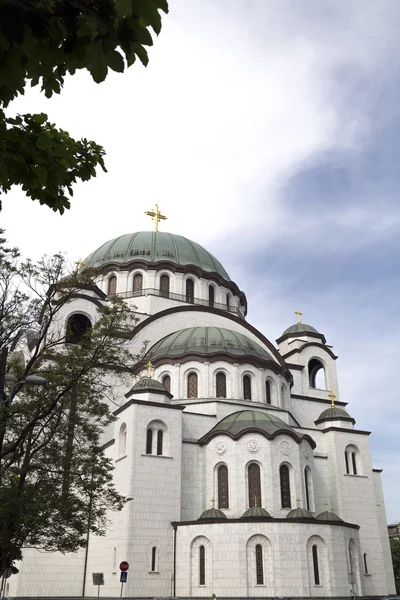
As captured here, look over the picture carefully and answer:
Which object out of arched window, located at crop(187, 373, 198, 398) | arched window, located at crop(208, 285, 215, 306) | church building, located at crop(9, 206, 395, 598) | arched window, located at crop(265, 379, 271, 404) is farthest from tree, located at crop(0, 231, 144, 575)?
arched window, located at crop(208, 285, 215, 306)

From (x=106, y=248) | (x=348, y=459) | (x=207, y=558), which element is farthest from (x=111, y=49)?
(x=106, y=248)

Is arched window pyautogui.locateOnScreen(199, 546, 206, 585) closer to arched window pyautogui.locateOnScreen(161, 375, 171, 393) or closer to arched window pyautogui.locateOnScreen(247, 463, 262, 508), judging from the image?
arched window pyautogui.locateOnScreen(247, 463, 262, 508)

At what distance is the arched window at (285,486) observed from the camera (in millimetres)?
22781

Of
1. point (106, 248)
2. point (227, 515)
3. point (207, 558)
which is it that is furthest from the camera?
point (106, 248)

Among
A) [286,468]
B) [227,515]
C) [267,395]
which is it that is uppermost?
[267,395]

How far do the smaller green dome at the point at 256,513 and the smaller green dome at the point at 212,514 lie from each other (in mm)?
911

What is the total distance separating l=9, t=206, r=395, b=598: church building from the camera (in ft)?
68.2

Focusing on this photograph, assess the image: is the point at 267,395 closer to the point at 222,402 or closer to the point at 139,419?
the point at 222,402

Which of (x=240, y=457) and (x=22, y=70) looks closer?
(x=22, y=70)

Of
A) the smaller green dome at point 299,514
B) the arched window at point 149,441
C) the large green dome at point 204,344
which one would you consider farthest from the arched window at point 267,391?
the arched window at point 149,441

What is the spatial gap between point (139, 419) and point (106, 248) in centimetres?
1716

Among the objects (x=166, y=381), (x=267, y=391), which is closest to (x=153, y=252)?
(x=166, y=381)

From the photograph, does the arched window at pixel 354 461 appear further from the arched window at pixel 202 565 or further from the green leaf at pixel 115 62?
the green leaf at pixel 115 62

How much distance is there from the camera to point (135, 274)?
115ft
